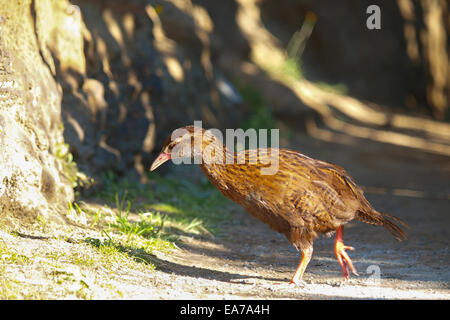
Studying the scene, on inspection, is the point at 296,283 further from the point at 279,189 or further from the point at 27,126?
the point at 27,126

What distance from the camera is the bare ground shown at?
3.94 m

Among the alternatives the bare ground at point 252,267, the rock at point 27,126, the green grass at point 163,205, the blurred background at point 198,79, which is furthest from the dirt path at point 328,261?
the blurred background at point 198,79

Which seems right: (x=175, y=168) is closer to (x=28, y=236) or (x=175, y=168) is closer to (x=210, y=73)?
(x=210, y=73)

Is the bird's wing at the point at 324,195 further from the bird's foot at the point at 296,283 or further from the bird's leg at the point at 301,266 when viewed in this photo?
the bird's foot at the point at 296,283

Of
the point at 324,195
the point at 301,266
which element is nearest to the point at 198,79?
the point at 324,195

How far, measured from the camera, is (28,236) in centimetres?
480

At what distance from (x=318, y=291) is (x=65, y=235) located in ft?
7.02

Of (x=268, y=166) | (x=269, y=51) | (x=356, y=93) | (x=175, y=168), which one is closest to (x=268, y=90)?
(x=269, y=51)

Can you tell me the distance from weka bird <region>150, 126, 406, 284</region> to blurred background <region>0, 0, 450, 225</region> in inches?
66.1

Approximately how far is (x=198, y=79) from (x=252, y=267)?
5.33 meters

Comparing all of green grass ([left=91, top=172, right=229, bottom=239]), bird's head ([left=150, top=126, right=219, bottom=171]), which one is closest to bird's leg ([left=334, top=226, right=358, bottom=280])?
bird's head ([left=150, top=126, right=219, bottom=171])

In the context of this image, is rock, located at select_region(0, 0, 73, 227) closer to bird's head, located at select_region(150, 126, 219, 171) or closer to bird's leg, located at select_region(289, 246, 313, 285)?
bird's head, located at select_region(150, 126, 219, 171)

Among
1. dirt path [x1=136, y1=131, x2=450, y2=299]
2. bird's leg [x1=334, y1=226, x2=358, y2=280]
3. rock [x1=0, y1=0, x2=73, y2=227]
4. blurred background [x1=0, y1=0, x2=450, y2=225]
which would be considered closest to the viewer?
dirt path [x1=136, y1=131, x2=450, y2=299]

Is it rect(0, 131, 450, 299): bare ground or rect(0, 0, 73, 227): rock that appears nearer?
rect(0, 131, 450, 299): bare ground
